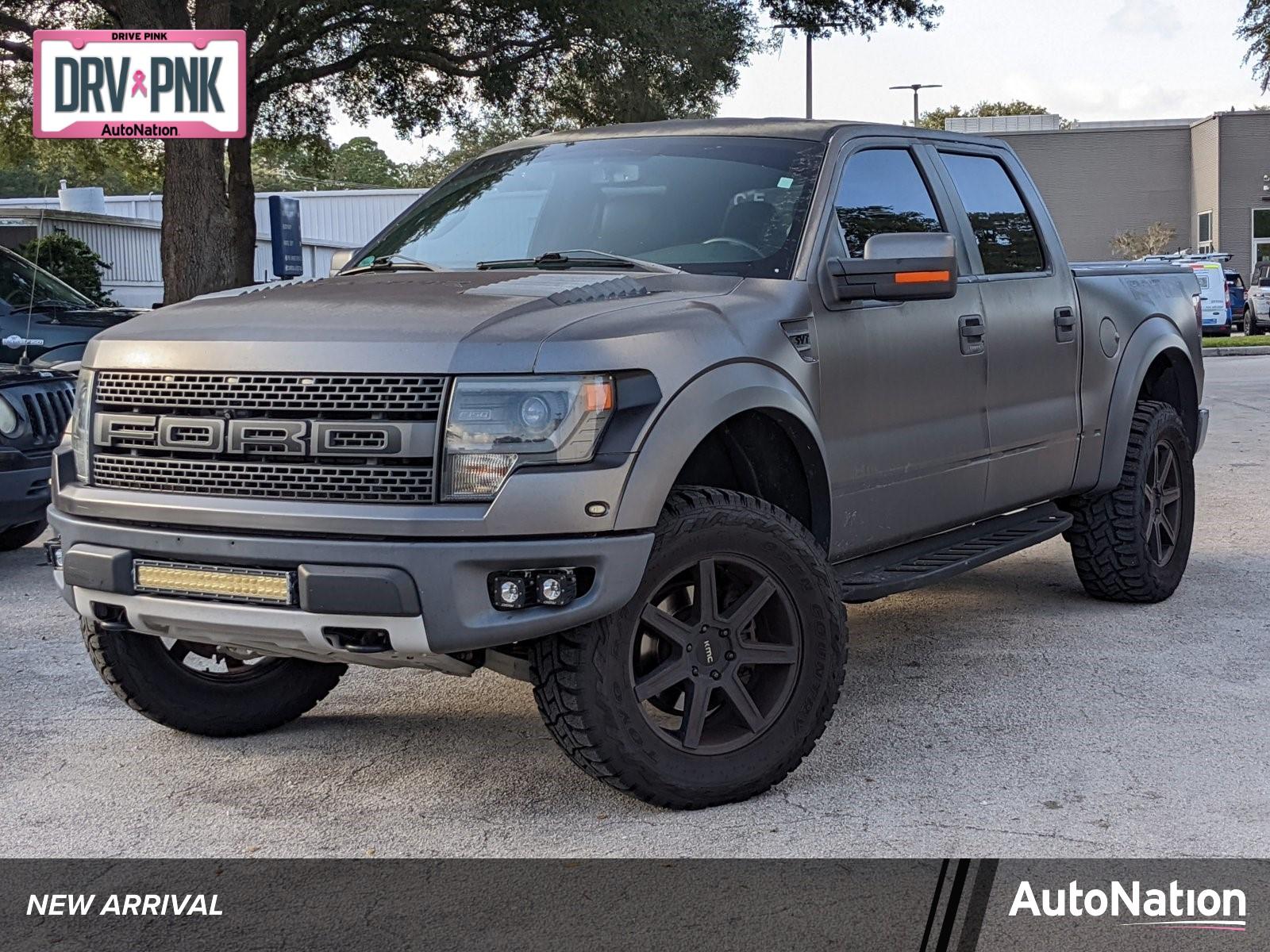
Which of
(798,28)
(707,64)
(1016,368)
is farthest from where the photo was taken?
(798,28)

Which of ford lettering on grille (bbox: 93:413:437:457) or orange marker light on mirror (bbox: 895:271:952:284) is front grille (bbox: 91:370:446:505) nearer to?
ford lettering on grille (bbox: 93:413:437:457)

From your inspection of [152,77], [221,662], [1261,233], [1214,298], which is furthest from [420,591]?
[1261,233]

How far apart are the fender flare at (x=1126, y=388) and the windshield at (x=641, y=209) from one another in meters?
2.09

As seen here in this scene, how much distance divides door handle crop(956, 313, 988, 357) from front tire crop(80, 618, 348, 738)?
7.88 feet

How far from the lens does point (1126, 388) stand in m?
6.79

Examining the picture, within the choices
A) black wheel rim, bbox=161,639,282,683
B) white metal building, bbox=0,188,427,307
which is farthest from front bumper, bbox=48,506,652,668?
white metal building, bbox=0,188,427,307

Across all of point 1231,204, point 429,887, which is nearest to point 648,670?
point 429,887

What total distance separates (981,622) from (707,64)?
715 inches

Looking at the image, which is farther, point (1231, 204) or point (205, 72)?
point (1231, 204)

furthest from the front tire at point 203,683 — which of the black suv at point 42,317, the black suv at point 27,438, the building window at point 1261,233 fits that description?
the building window at point 1261,233

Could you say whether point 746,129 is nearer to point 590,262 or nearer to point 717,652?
point 590,262

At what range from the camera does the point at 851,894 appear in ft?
12.3

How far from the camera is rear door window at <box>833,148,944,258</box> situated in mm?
5348

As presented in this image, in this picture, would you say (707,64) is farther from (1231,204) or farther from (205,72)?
(1231,204)
